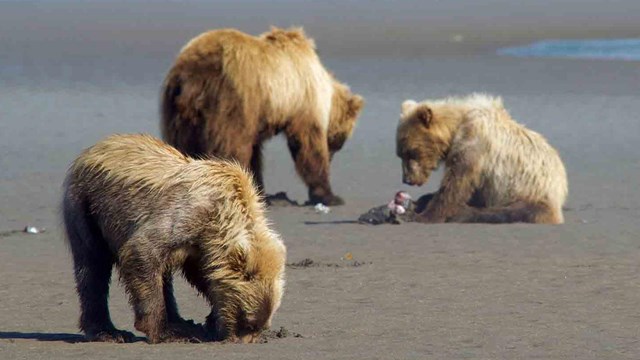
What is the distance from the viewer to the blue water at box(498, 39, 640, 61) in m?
29.9

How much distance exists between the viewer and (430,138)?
1229cm

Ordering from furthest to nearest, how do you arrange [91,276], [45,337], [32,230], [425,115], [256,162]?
[256,162] < [425,115] < [32,230] < [45,337] < [91,276]

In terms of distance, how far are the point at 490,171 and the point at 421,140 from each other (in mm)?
607

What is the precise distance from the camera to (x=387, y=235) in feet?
37.8

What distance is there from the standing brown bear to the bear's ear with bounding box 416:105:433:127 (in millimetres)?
1144

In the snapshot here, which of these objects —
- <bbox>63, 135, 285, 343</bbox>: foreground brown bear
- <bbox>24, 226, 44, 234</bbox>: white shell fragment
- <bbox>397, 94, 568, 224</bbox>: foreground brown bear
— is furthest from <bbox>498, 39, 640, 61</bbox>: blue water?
<bbox>63, 135, 285, 343</bbox>: foreground brown bear

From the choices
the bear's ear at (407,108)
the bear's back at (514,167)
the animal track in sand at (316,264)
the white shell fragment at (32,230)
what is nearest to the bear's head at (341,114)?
the bear's ear at (407,108)

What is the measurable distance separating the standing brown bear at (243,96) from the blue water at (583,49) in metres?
16.3

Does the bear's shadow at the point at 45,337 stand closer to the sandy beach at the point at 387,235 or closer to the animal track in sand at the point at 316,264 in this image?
the sandy beach at the point at 387,235

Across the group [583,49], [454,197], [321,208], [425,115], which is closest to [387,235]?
[454,197]

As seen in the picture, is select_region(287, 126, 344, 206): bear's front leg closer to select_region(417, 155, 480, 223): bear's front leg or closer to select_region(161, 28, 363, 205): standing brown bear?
select_region(161, 28, 363, 205): standing brown bear

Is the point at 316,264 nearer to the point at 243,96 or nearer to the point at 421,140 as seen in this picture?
the point at 421,140

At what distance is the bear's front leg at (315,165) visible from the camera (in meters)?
13.3

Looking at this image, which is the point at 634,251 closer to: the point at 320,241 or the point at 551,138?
the point at 320,241
